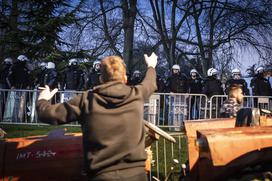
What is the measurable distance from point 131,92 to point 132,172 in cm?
60

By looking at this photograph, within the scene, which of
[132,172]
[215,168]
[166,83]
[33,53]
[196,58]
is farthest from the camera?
[196,58]

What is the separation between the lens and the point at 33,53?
20859 millimetres

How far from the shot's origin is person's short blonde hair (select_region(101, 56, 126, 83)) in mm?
3617

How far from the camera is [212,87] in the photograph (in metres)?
15.2

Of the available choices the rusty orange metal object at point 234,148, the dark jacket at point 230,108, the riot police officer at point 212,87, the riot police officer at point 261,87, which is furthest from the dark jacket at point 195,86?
the rusty orange metal object at point 234,148

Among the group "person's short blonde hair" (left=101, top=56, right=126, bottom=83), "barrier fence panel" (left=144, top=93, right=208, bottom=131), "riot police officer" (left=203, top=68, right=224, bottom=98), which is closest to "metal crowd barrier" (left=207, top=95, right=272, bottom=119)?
"barrier fence panel" (left=144, top=93, right=208, bottom=131)

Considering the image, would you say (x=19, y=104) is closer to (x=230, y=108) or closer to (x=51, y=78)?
(x=51, y=78)

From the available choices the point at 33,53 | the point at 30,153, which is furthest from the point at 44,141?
the point at 33,53

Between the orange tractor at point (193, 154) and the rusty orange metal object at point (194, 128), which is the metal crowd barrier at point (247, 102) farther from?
the orange tractor at point (193, 154)

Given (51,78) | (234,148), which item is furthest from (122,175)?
(51,78)

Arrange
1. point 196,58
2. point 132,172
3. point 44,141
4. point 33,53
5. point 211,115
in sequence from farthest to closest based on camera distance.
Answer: point 196,58
point 33,53
point 211,115
point 44,141
point 132,172

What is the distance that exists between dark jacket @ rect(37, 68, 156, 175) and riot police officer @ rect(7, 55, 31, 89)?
12.3m

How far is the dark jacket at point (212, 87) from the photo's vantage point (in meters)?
15.0

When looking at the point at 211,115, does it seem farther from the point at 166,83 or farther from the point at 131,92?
the point at 131,92
